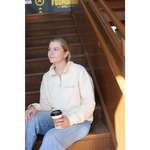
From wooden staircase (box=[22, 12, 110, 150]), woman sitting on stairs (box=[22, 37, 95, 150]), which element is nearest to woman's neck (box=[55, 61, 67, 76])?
woman sitting on stairs (box=[22, 37, 95, 150])

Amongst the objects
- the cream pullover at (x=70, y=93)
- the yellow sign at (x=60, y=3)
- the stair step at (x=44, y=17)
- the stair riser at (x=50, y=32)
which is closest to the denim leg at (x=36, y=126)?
the cream pullover at (x=70, y=93)

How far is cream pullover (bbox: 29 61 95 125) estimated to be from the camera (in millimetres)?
1557

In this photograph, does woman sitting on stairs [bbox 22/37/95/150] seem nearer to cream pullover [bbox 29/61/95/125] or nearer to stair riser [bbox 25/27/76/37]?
cream pullover [bbox 29/61/95/125]

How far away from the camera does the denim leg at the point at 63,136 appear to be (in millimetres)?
1354

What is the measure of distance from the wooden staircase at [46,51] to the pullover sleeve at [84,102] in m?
0.24

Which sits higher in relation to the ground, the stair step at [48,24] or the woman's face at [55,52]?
the stair step at [48,24]

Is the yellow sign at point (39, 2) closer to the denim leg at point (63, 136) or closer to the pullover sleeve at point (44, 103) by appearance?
the pullover sleeve at point (44, 103)

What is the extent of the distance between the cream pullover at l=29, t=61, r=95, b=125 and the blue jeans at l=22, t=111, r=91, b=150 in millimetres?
74

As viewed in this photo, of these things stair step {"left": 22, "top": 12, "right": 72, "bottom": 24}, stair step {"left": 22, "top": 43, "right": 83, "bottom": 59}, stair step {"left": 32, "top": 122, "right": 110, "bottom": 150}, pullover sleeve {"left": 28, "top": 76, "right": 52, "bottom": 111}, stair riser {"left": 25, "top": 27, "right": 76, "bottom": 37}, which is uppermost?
stair step {"left": 22, "top": 12, "right": 72, "bottom": 24}

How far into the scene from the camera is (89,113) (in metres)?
1.56
